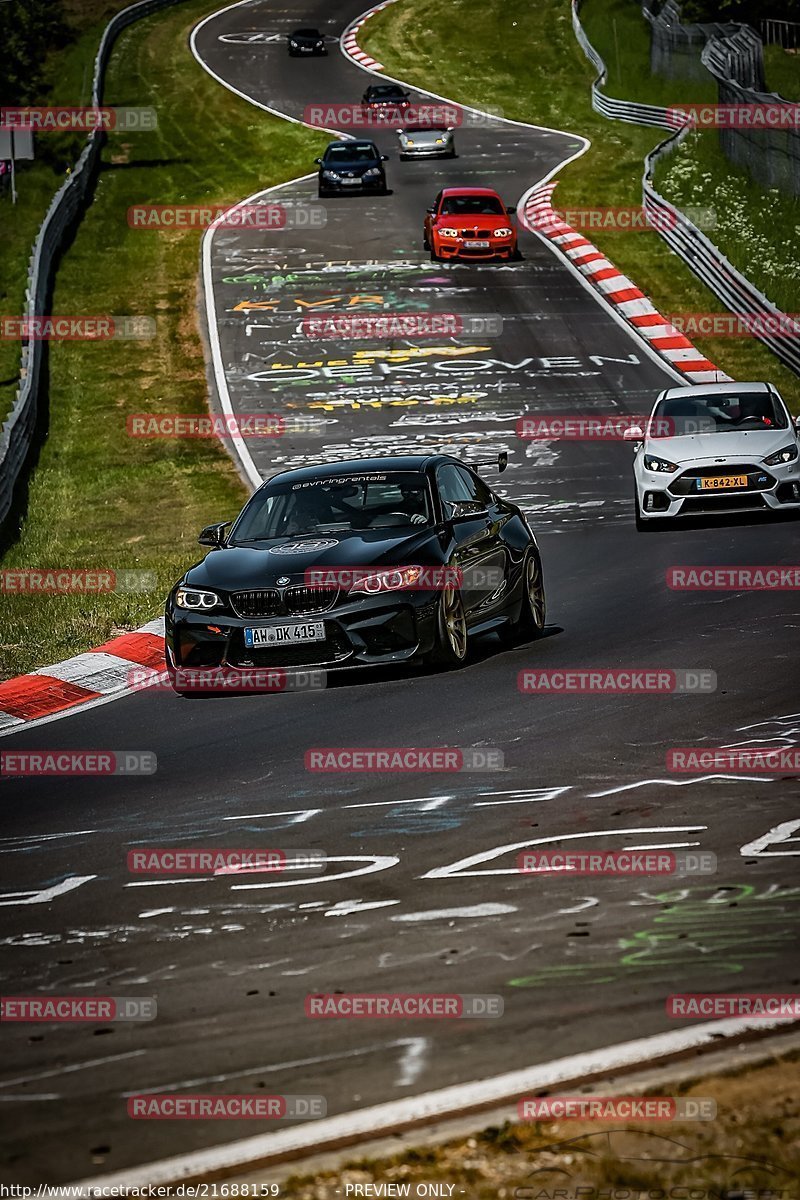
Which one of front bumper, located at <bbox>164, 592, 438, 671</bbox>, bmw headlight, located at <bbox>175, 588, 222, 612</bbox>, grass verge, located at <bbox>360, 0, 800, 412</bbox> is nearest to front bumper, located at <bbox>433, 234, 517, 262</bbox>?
grass verge, located at <bbox>360, 0, 800, 412</bbox>

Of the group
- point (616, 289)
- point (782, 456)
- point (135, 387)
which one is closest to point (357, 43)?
point (616, 289)

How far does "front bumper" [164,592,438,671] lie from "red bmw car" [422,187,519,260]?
27.0 meters

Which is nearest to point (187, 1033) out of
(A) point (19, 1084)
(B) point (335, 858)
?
(A) point (19, 1084)

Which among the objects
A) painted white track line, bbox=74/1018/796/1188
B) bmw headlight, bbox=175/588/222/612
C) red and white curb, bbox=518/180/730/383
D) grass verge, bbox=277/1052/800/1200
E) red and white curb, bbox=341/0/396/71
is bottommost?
red and white curb, bbox=518/180/730/383

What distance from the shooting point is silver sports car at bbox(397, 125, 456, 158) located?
52000 millimetres

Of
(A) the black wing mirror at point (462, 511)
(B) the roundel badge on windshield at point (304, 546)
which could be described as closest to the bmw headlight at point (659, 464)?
(A) the black wing mirror at point (462, 511)

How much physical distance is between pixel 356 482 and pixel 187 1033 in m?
7.86

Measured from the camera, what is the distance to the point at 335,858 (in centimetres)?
743

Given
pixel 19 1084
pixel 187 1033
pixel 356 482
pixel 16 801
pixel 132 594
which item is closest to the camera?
pixel 19 1084

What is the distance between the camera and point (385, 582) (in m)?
11.7

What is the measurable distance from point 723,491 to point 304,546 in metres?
7.55

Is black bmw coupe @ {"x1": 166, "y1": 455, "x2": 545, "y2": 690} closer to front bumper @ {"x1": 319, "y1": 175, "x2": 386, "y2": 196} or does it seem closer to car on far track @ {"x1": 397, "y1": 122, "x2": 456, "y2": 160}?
front bumper @ {"x1": 319, "y1": 175, "x2": 386, "y2": 196}

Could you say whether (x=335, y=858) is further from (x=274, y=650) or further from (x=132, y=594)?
(x=132, y=594)

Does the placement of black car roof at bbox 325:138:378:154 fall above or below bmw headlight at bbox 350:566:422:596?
above
